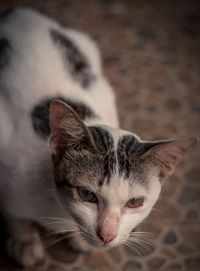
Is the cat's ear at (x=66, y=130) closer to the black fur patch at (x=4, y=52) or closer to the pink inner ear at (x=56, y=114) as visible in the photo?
the pink inner ear at (x=56, y=114)

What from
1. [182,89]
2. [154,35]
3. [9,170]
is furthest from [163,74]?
[9,170]

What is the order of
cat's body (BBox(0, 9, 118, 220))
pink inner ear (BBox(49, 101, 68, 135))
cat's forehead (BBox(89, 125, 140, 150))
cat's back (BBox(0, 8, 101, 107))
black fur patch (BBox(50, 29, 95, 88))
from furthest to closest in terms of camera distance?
black fur patch (BBox(50, 29, 95, 88)) → cat's back (BBox(0, 8, 101, 107)) → cat's body (BBox(0, 9, 118, 220)) → cat's forehead (BBox(89, 125, 140, 150)) → pink inner ear (BBox(49, 101, 68, 135))

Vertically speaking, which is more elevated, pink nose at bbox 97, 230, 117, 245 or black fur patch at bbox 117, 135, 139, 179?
black fur patch at bbox 117, 135, 139, 179

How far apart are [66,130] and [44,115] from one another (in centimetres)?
31

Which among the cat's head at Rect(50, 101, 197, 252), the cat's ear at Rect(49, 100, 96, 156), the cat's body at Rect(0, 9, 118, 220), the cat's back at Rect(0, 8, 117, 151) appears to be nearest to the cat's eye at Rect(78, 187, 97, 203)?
the cat's head at Rect(50, 101, 197, 252)

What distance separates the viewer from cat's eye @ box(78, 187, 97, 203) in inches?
49.8

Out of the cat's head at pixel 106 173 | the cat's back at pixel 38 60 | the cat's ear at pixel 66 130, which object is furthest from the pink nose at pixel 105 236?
the cat's back at pixel 38 60

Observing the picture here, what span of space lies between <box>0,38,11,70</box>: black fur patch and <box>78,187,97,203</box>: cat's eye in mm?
631

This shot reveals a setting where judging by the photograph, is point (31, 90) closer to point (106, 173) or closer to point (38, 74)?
point (38, 74)

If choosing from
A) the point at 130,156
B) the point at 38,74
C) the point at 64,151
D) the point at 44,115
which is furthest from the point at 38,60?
the point at 130,156

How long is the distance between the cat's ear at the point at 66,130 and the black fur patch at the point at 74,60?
47cm

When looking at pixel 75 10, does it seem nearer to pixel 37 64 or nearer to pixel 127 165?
pixel 37 64

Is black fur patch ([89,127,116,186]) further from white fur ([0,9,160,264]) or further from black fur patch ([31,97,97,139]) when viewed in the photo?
black fur patch ([31,97,97,139])

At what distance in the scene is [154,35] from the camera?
8.90 feet
